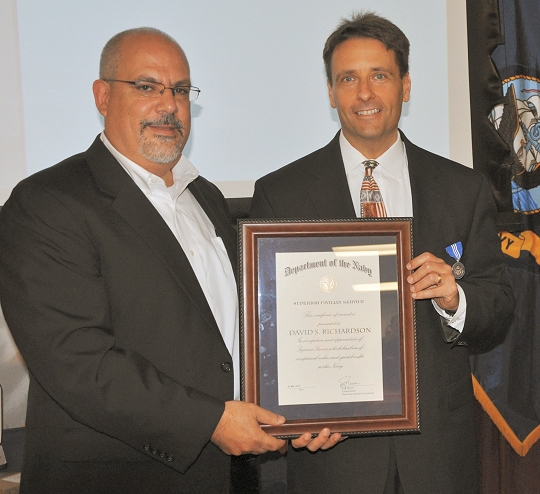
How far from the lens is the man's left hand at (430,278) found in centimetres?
201

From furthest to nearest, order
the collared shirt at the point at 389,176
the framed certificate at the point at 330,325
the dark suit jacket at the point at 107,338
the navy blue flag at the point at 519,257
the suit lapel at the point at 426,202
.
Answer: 1. the navy blue flag at the point at 519,257
2. the collared shirt at the point at 389,176
3. the suit lapel at the point at 426,202
4. the framed certificate at the point at 330,325
5. the dark suit jacket at the point at 107,338

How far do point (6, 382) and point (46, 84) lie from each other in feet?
5.02

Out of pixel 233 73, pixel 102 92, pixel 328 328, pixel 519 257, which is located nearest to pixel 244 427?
pixel 328 328

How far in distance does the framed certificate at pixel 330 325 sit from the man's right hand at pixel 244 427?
0.15 feet

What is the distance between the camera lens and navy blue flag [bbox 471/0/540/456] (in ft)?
11.5

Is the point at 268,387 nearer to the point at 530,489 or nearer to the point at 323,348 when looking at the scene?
the point at 323,348

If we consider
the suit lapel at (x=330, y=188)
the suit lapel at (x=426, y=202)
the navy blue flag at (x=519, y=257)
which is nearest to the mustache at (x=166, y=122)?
the suit lapel at (x=330, y=188)

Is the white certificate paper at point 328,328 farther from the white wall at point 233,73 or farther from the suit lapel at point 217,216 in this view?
the white wall at point 233,73

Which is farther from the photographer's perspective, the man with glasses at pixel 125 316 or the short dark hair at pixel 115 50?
the short dark hair at pixel 115 50

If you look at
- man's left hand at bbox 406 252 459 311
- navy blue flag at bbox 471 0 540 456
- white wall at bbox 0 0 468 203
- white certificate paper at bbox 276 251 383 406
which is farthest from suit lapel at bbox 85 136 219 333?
navy blue flag at bbox 471 0 540 456

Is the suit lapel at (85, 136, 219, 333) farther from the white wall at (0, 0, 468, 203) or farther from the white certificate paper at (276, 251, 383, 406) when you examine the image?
the white wall at (0, 0, 468, 203)

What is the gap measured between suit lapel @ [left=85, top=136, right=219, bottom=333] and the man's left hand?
0.64m

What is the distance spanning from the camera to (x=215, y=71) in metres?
3.31

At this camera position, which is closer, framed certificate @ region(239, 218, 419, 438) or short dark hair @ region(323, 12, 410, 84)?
framed certificate @ region(239, 218, 419, 438)
